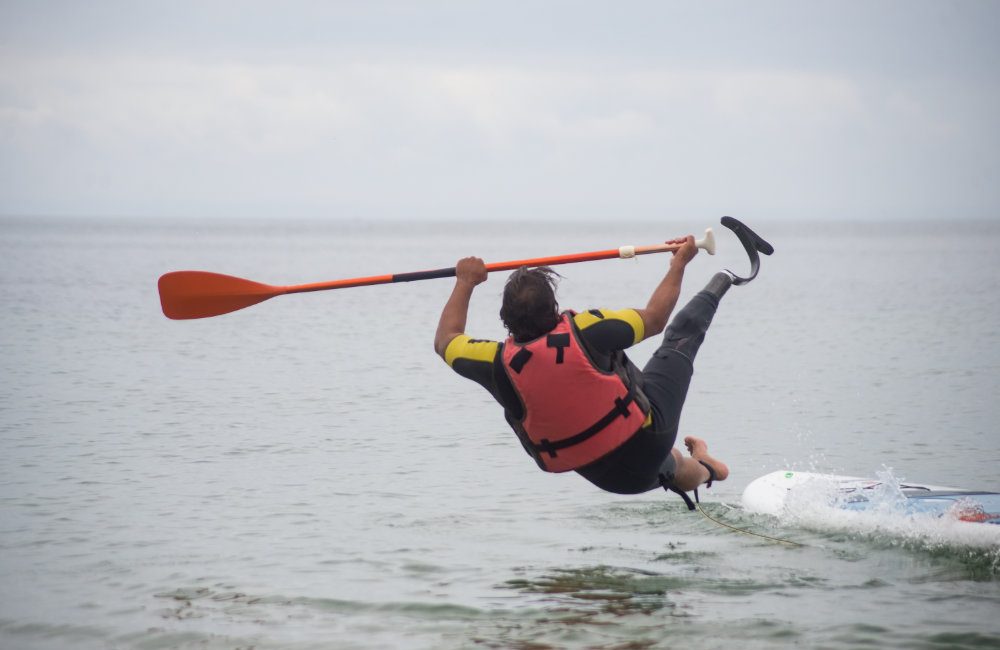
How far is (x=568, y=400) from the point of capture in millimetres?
6586

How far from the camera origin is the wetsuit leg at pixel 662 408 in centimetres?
690

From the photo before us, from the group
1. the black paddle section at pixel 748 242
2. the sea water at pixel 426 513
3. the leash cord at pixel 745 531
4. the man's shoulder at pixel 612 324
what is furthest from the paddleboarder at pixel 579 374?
the leash cord at pixel 745 531

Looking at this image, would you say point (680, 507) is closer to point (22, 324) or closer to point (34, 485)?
point (34, 485)

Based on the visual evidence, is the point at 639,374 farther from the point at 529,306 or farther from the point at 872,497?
the point at 872,497

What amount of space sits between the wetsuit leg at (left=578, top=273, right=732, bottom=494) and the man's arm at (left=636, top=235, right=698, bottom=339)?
29 cm

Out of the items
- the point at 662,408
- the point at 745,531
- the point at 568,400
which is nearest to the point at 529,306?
the point at 568,400

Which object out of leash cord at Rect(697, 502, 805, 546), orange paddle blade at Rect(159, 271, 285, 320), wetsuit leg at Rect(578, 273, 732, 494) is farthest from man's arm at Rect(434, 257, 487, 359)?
leash cord at Rect(697, 502, 805, 546)

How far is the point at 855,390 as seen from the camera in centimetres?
1703

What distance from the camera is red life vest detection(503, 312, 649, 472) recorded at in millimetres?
6508

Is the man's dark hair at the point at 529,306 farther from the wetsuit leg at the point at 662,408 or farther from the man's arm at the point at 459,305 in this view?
the wetsuit leg at the point at 662,408

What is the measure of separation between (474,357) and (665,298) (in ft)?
3.70

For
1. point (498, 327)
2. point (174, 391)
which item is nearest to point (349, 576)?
point (174, 391)

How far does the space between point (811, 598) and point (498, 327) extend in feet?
62.9

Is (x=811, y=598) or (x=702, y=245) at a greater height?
(x=702, y=245)
